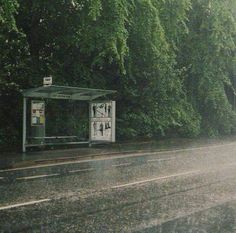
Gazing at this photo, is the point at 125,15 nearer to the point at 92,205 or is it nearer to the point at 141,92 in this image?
the point at 141,92

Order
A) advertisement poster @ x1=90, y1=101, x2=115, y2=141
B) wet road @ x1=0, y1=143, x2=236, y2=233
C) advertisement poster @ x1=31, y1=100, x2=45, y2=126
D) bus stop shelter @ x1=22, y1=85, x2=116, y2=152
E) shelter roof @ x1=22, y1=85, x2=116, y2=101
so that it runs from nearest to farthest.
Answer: wet road @ x1=0, y1=143, x2=236, y2=233 < shelter roof @ x1=22, y1=85, x2=116, y2=101 < bus stop shelter @ x1=22, y1=85, x2=116, y2=152 < advertisement poster @ x1=31, y1=100, x2=45, y2=126 < advertisement poster @ x1=90, y1=101, x2=115, y2=141

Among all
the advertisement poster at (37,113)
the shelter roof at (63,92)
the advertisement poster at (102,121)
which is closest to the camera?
the shelter roof at (63,92)

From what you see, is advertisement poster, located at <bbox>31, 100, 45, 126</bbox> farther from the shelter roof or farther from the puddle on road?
the puddle on road

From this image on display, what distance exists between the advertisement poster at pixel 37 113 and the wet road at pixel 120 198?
4.42 meters

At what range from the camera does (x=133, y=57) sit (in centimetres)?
2294

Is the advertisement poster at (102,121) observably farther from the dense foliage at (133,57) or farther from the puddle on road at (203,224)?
the puddle on road at (203,224)

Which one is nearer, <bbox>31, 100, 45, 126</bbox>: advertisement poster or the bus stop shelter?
the bus stop shelter

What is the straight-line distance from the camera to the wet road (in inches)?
268

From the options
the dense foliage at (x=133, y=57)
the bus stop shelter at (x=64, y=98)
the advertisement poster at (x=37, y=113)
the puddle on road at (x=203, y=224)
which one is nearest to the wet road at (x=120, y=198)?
the puddle on road at (x=203, y=224)

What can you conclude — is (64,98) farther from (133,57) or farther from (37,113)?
(133,57)

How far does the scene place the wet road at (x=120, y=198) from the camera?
22.3 ft

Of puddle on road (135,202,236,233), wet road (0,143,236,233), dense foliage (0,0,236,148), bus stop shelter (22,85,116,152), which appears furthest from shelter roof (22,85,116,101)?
puddle on road (135,202,236,233)

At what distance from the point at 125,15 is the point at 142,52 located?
3.91 metres

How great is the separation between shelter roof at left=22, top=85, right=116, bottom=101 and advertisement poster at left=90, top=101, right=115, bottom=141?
518 millimetres
